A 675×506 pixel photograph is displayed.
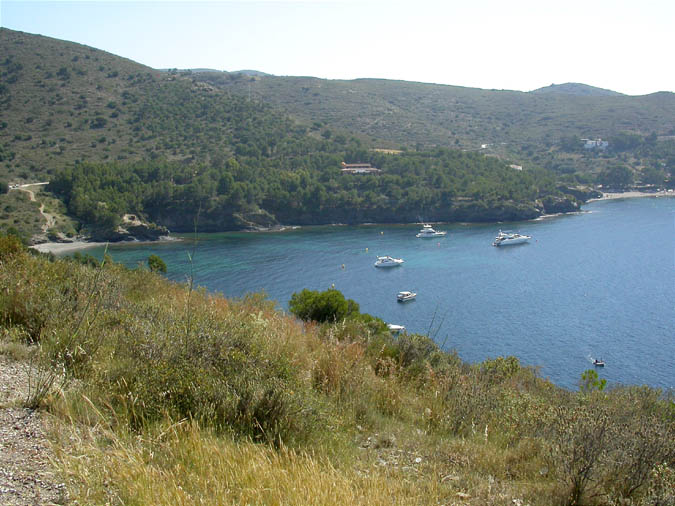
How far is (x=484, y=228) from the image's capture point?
63.2 m

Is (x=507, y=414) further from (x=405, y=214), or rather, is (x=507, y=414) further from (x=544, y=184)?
(x=544, y=184)

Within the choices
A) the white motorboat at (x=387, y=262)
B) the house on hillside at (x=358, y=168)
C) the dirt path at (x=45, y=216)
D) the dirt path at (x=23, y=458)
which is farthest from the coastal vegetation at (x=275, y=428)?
the house on hillside at (x=358, y=168)

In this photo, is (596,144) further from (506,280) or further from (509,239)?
(506,280)

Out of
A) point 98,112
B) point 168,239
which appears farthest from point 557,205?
point 98,112

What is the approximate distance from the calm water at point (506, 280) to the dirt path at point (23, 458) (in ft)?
39.9

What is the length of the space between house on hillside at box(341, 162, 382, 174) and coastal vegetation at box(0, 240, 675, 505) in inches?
2726

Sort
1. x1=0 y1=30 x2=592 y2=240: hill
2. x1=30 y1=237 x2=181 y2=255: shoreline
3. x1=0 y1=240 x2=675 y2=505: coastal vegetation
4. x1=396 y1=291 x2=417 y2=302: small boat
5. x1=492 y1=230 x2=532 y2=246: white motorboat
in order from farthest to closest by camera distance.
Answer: x1=0 y1=30 x2=592 y2=240: hill < x1=492 y1=230 x2=532 y2=246: white motorboat < x1=30 y1=237 x2=181 y2=255: shoreline < x1=396 y1=291 x2=417 y2=302: small boat < x1=0 y1=240 x2=675 y2=505: coastal vegetation

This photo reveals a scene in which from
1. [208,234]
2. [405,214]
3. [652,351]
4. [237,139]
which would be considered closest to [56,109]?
[237,139]

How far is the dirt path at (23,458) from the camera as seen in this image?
2.43 m

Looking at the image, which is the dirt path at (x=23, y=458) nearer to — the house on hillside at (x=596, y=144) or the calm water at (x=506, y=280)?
the calm water at (x=506, y=280)

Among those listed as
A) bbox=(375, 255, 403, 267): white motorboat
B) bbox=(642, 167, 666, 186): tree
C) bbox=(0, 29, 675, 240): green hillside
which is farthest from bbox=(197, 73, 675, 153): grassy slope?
bbox=(375, 255, 403, 267): white motorboat

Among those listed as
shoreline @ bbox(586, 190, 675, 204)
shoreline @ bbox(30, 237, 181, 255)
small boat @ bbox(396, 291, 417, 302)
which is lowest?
small boat @ bbox(396, 291, 417, 302)

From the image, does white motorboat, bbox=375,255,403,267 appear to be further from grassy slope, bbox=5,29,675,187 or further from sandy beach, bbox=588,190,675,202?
sandy beach, bbox=588,190,675,202

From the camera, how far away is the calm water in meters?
27.0
